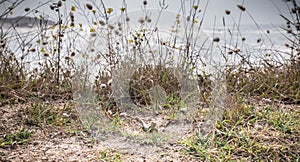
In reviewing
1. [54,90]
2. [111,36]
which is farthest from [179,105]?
[54,90]

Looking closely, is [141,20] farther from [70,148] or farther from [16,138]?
[16,138]

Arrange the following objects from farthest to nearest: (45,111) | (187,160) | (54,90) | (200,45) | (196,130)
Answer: (54,90) < (200,45) < (45,111) < (196,130) < (187,160)

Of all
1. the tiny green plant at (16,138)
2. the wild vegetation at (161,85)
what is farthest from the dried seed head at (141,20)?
the tiny green plant at (16,138)

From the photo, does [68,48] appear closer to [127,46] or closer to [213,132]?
[127,46]

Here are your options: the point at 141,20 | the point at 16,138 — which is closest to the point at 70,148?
the point at 16,138

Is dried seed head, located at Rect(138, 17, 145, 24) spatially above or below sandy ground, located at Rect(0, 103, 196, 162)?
above

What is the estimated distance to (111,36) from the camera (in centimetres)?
227

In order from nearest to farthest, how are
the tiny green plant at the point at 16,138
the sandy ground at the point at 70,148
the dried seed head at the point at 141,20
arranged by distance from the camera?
the sandy ground at the point at 70,148 < the tiny green plant at the point at 16,138 < the dried seed head at the point at 141,20

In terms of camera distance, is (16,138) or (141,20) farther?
(141,20)

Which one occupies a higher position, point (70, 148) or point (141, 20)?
point (141, 20)

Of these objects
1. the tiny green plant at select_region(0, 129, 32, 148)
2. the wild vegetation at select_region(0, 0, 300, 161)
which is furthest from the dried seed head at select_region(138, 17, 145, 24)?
the tiny green plant at select_region(0, 129, 32, 148)

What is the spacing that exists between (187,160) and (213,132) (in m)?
0.28

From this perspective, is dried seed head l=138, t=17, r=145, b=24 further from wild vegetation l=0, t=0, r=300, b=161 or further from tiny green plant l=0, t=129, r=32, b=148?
tiny green plant l=0, t=129, r=32, b=148

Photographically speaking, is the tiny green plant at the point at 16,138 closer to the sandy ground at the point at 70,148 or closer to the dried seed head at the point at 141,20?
the sandy ground at the point at 70,148
